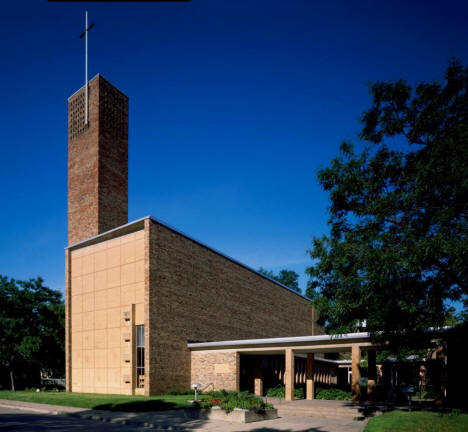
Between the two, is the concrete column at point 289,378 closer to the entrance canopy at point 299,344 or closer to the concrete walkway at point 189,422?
the entrance canopy at point 299,344

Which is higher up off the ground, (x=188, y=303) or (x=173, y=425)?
(x=188, y=303)

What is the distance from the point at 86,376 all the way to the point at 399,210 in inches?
938

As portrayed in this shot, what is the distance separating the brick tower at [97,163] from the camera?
33.3m

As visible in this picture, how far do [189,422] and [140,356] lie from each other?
11.0 meters

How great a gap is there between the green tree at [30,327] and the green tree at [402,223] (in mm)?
29627

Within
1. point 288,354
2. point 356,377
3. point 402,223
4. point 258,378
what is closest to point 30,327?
point 258,378

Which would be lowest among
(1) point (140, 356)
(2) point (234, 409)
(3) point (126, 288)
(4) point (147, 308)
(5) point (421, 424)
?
(1) point (140, 356)

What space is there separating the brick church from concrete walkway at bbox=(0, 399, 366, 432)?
254 inches

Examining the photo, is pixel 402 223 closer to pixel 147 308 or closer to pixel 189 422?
pixel 189 422

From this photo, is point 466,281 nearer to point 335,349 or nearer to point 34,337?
point 335,349

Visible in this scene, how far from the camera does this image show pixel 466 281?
1405 centimetres

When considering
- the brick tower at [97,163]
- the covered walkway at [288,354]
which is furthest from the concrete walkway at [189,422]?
the brick tower at [97,163]

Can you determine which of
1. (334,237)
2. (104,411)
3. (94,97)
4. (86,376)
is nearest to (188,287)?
(86,376)

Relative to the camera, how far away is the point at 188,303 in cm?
2955
